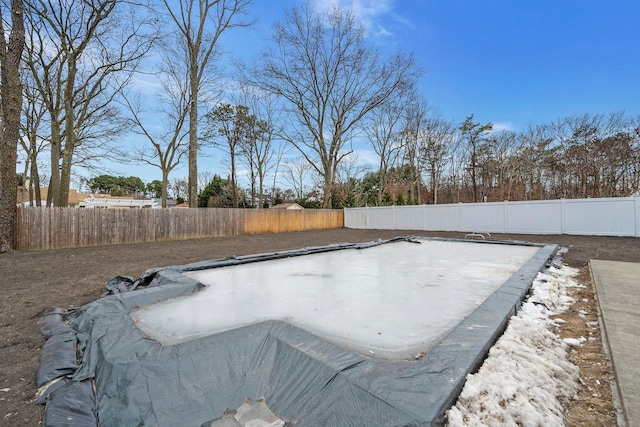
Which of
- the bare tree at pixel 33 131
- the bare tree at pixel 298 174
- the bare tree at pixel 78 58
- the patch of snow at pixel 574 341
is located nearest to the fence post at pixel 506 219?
the patch of snow at pixel 574 341

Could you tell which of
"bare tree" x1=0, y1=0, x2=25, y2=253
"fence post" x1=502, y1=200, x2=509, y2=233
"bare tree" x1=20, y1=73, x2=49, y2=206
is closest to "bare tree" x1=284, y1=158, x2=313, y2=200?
"bare tree" x1=20, y1=73, x2=49, y2=206

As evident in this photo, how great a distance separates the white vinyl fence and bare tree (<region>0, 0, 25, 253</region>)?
1233cm

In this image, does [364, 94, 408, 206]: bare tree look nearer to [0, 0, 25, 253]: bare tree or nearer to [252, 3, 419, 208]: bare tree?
[252, 3, 419, 208]: bare tree

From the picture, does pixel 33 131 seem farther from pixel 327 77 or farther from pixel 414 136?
pixel 414 136

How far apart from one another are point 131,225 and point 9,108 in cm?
376

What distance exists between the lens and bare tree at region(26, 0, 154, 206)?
853 centimetres

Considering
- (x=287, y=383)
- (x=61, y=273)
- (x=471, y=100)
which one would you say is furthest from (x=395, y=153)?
(x=287, y=383)

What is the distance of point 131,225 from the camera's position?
8656 mm

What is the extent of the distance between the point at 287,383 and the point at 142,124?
1520cm

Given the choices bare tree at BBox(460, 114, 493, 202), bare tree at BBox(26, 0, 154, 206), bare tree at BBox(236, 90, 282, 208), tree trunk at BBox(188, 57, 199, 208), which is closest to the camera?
bare tree at BBox(26, 0, 154, 206)

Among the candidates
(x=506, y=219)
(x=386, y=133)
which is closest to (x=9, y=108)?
(x=506, y=219)

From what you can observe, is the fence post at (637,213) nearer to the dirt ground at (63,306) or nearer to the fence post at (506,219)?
the dirt ground at (63,306)

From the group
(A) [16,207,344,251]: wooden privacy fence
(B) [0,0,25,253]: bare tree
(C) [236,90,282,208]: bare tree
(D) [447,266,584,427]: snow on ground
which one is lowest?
(D) [447,266,584,427]: snow on ground

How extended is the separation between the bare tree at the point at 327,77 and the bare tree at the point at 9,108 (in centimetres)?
988
